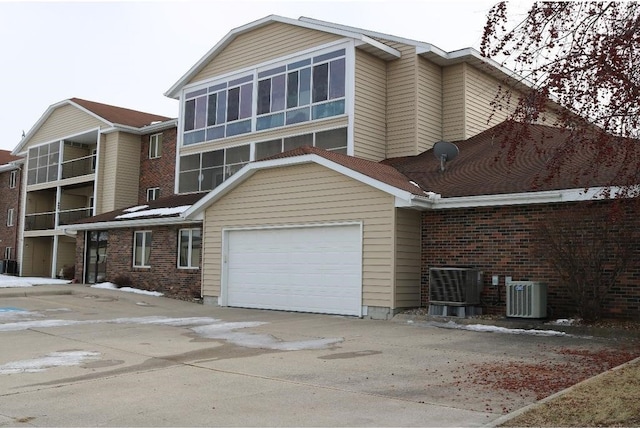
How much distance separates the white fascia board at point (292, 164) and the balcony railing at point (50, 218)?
48.0ft

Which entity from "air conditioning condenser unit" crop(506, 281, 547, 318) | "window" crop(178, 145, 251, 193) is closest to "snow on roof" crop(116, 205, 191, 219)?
"window" crop(178, 145, 251, 193)

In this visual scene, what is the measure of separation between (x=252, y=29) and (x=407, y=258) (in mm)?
11659

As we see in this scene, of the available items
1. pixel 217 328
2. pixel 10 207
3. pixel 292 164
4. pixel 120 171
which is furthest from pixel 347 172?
pixel 10 207

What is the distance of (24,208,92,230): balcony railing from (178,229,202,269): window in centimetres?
1208

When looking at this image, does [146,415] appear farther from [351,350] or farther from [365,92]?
[365,92]

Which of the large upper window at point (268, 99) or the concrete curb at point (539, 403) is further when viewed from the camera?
the large upper window at point (268, 99)

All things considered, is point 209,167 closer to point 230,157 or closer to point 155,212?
point 230,157

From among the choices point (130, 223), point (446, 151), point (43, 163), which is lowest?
point (130, 223)

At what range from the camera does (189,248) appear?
66.5ft

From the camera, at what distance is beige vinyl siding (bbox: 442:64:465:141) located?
1997 cm

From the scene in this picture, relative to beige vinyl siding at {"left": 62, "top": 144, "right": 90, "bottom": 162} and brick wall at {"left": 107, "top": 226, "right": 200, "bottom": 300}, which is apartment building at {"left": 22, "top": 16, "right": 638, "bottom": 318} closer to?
brick wall at {"left": 107, "top": 226, "right": 200, "bottom": 300}

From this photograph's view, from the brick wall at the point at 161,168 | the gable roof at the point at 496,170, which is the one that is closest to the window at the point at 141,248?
the brick wall at the point at 161,168

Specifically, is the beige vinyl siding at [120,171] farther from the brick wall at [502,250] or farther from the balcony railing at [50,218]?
the brick wall at [502,250]

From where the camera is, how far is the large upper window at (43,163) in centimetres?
3162
